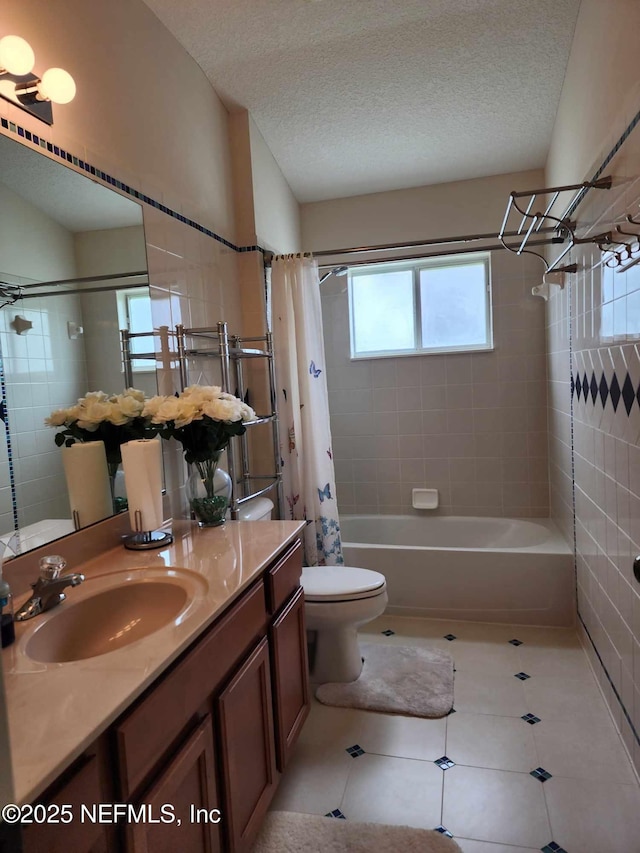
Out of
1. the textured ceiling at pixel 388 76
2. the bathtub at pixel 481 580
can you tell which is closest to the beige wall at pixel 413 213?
the textured ceiling at pixel 388 76

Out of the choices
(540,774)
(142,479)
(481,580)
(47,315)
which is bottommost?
(540,774)

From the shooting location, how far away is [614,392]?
1832mm

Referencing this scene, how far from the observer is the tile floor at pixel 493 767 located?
5.05 ft

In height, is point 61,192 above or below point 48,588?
above

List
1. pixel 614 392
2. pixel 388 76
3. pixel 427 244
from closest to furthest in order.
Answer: pixel 614 392
pixel 388 76
pixel 427 244

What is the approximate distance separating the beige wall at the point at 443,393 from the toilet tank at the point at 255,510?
4.14 ft

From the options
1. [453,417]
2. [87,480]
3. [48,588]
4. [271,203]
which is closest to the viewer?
[48,588]

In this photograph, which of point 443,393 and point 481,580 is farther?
point 443,393

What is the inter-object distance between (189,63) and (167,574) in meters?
2.17

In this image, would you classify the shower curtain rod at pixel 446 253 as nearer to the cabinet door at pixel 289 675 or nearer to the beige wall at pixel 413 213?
the beige wall at pixel 413 213

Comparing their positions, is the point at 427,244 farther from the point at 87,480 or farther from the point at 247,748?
the point at 247,748

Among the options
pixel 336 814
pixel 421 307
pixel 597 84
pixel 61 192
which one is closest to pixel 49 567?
pixel 61 192

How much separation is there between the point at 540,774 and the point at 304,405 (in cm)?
192

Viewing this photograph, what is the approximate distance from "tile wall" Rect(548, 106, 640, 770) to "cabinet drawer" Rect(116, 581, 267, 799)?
1232 millimetres
